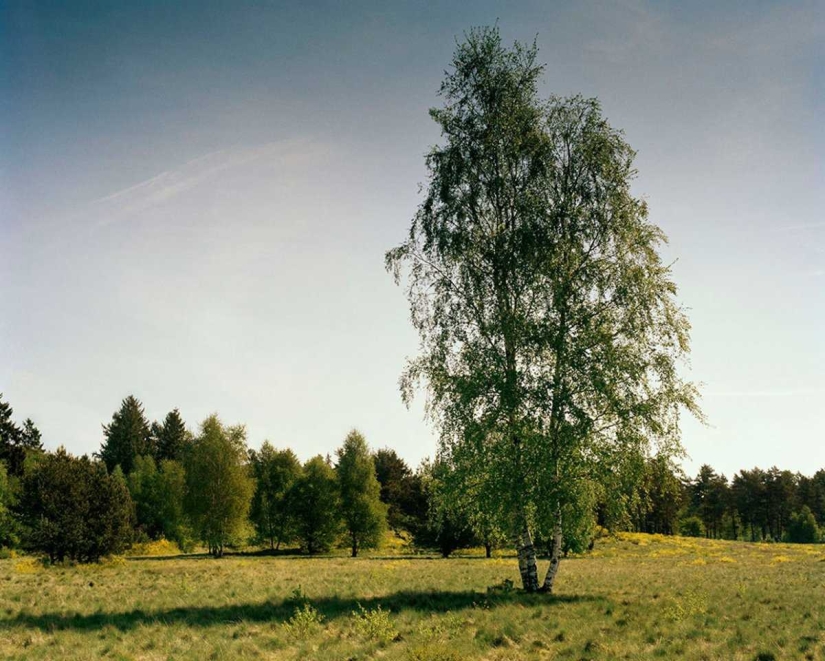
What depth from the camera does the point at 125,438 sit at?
101812 millimetres

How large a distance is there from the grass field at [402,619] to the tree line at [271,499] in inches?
128

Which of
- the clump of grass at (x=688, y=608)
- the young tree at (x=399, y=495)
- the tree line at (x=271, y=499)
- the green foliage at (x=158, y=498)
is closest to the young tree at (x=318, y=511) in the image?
the tree line at (x=271, y=499)

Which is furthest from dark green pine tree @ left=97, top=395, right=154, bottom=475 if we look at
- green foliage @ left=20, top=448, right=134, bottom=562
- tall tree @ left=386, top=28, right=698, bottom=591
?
tall tree @ left=386, top=28, right=698, bottom=591

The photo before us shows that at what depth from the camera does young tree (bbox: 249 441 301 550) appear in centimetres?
6012

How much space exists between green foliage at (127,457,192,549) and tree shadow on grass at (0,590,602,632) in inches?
2086

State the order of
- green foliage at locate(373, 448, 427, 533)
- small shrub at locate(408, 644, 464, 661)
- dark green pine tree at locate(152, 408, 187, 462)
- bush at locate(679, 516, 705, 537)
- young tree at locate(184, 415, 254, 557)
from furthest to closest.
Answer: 1. dark green pine tree at locate(152, 408, 187, 462)
2. bush at locate(679, 516, 705, 537)
3. green foliage at locate(373, 448, 427, 533)
4. young tree at locate(184, 415, 254, 557)
5. small shrub at locate(408, 644, 464, 661)

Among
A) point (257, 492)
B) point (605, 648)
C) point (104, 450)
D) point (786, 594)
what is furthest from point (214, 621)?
point (104, 450)

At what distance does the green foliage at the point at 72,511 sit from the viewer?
115 feet

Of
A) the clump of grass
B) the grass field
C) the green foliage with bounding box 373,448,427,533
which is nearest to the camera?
the grass field

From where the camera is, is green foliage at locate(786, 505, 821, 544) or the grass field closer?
the grass field

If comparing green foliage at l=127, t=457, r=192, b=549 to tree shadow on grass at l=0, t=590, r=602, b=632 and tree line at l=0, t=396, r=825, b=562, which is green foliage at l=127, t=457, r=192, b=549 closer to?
tree line at l=0, t=396, r=825, b=562

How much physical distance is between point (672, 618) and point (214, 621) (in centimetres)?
1224

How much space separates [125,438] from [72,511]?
73.0 m

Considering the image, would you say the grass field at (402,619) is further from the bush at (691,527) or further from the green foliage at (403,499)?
the bush at (691,527)
